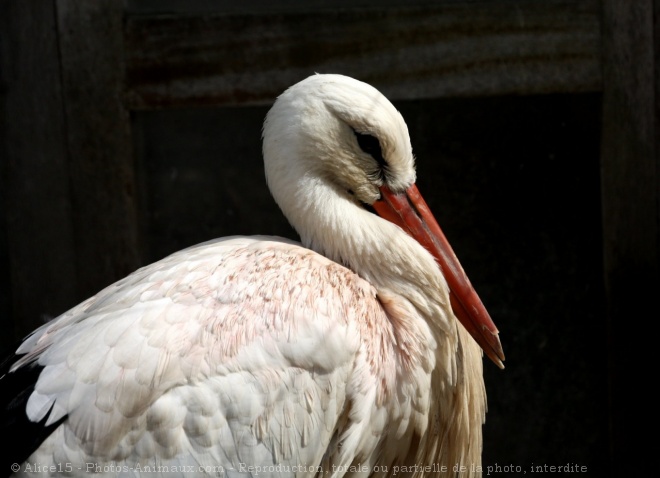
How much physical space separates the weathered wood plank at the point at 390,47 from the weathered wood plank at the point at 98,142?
0.09 meters

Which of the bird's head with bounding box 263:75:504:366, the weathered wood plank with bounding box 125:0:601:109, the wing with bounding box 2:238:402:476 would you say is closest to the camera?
the wing with bounding box 2:238:402:476

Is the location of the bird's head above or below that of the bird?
above

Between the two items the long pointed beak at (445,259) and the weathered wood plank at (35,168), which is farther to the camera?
the weathered wood plank at (35,168)

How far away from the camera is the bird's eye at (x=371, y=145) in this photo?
87.1 inches

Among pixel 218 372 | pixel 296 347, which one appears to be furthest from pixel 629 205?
pixel 218 372

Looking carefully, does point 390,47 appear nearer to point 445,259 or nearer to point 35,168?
point 445,259

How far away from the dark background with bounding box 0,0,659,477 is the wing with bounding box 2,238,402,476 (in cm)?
109

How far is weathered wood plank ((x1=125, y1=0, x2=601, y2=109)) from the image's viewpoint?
306 cm

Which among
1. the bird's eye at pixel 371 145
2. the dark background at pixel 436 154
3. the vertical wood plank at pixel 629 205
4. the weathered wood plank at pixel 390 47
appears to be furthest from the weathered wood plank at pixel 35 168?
the vertical wood plank at pixel 629 205

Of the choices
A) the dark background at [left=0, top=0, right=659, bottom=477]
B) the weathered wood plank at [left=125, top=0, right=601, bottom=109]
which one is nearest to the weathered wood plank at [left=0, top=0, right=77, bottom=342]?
the dark background at [left=0, top=0, right=659, bottom=477]

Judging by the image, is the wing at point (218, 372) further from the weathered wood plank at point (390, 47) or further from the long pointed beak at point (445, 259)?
the weathered wood plank at point (390, 47)

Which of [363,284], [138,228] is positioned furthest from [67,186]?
[363,284]

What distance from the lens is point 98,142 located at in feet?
10.3

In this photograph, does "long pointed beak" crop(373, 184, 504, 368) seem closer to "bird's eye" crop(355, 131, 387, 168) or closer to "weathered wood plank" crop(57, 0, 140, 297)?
"bird's eye" crop(355, 131, 387, 168)
